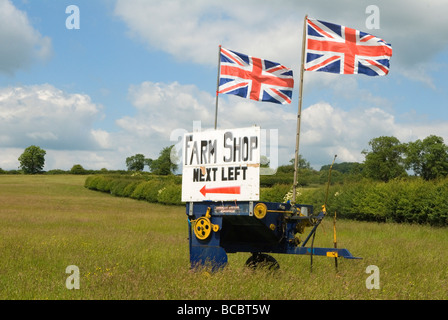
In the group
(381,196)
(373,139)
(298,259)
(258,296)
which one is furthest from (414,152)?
(258,296)

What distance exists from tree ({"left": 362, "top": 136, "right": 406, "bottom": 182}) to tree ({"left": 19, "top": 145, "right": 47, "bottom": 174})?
98.2 m

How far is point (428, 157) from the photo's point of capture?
6209 cm

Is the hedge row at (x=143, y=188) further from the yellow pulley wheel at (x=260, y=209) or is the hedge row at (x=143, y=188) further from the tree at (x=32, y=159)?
the tree at (x=32, y=159)

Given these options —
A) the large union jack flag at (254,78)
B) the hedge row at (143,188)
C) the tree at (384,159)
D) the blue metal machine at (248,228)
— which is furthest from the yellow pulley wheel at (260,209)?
the tree at (384,159)

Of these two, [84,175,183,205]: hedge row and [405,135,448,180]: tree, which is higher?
[405,135,448,180]: tree

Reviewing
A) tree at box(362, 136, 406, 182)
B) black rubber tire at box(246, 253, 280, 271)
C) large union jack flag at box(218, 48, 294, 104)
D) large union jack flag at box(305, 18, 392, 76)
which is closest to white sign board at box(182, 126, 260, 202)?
black rubber tire at box(246, 253, 280, 271)

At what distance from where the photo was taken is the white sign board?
7.40 meters

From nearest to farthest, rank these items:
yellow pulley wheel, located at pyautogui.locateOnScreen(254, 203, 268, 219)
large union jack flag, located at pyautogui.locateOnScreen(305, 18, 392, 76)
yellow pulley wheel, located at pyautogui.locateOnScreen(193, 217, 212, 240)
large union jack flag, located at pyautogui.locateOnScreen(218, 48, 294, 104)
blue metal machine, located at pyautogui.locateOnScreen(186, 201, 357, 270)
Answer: yellow pulley wheel, located at pyautogui.locateOnScreen(254, 203, 268, 219) < blue metal machine, located at pyautogui.locateOnScreen(186, 201, 357, 270) < yellow pulley wheel, located at pyautogui.locateOnScreen(193, 217, 212, 240) < large union jack flag, located at pyautogui.locateOnScreen(305, 18, 392, 76) < large union jack flag, located at pyautogui.locateOnScreen(218, 48, 294, 104)

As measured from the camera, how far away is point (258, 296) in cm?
644

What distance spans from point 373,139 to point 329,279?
63.6 m

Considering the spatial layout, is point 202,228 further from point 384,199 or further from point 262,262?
point 384,199

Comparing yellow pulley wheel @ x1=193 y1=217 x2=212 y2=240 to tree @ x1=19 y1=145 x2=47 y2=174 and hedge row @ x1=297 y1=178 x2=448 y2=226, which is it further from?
tree @ x1=19 y1=145 x2=47 y2=174

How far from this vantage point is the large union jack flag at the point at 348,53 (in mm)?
10969
